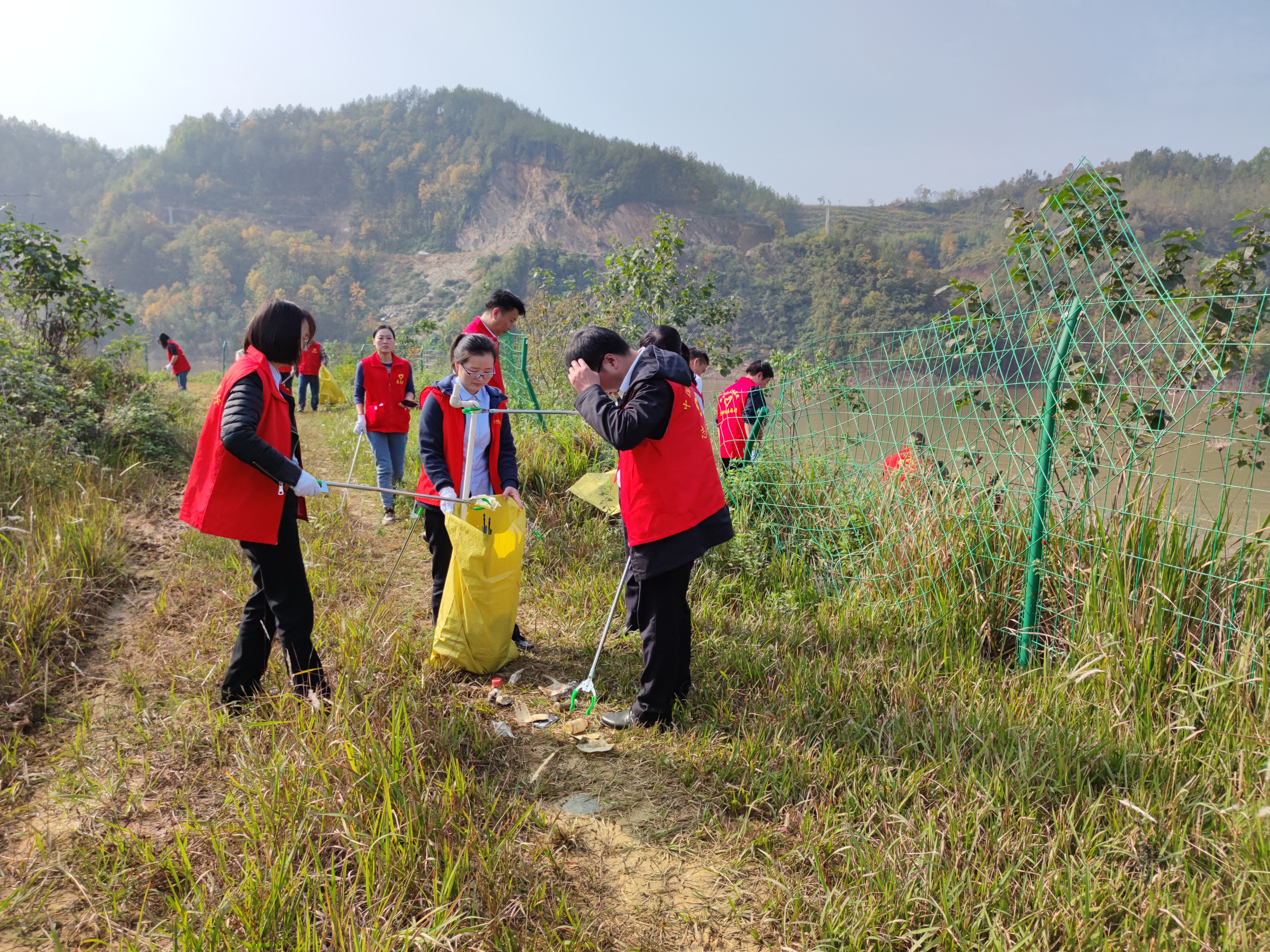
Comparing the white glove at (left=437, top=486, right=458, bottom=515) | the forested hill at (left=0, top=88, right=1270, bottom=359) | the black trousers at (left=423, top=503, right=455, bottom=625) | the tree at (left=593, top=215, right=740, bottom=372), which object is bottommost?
the black trousers at (left=423, top=503, right=455, bottom=625)

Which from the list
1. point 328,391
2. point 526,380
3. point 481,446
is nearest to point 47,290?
point 526,380

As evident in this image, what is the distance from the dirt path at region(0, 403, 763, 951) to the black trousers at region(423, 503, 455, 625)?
23 centimetres

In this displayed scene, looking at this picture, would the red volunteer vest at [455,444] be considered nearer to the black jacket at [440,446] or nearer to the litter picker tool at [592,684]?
the black jacket at [440,446]

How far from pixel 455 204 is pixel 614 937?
356 feet

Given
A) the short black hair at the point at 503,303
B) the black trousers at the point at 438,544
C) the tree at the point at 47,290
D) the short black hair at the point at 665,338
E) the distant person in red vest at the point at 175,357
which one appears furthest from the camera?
the distant person in red vest at the point at 175,357

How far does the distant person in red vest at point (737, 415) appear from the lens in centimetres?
538

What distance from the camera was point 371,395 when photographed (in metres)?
5.46

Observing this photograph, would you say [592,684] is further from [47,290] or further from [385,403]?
[47,290]

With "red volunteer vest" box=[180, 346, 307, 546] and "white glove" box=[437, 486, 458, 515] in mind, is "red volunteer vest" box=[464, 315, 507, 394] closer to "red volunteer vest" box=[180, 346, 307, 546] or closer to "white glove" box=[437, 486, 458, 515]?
"white glove" box=[437, 486, 458, 515]

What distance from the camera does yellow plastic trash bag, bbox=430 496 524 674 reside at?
9.70ft

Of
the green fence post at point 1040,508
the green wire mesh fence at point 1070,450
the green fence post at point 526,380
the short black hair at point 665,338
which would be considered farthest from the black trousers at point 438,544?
the green fence post at point 526,380

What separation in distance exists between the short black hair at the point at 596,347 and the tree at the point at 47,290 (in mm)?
7068

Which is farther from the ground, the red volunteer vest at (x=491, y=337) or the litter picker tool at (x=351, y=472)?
the red volunteer vest at (x=491, y=337)

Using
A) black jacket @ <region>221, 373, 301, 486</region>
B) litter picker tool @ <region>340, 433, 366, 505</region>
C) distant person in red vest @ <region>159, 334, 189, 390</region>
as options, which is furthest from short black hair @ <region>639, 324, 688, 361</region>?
distant person in red vest @ <region>159, 334, 189, 390</region>
